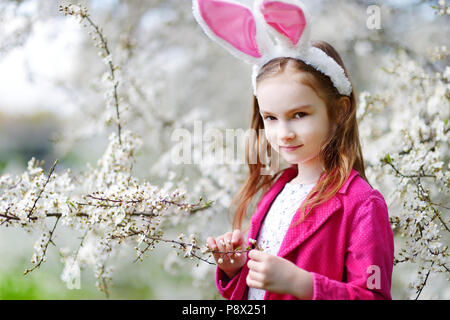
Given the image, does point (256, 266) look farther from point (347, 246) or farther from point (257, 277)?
point (347, 246)

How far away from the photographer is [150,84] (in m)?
2.56

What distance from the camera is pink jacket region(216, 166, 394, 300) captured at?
94cm

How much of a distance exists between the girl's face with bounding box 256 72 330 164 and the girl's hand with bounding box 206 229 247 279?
0.85ft

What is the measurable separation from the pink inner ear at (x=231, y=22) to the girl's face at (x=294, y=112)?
126 mm

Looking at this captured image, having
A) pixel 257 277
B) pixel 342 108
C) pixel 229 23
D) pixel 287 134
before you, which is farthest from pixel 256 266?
pixel 229 23

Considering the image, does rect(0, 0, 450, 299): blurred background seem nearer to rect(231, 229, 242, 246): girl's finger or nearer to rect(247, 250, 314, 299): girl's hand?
rect(231, 229, 242, 246): girl's finger

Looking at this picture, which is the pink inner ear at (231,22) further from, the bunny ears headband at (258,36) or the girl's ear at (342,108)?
the girl's ear at (342,108)

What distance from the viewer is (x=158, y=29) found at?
9.76 ft

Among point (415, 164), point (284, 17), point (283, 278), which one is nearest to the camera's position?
point (283, 278)

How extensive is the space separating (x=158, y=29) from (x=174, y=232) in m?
1.32

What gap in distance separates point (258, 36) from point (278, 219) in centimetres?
47

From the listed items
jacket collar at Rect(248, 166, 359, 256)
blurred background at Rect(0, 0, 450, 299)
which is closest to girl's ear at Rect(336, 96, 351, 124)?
jacket collar at Rect(248, 166, 359, 256)

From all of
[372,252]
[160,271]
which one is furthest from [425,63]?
[160,271]
